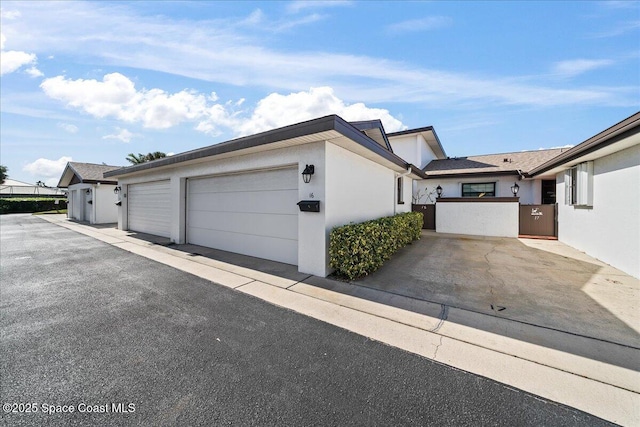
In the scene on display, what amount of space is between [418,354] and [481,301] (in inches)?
83.8

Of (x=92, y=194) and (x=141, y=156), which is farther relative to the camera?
(x=141, y=156)

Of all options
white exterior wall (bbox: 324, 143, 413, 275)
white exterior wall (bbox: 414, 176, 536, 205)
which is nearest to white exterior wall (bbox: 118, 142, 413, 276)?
white exterior wall (bbox: 324, 143, 413, 275)

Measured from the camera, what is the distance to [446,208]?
12.2 meters

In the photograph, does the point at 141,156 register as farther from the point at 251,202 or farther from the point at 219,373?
the point at 219,373

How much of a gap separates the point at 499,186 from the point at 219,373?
16972 millimetres

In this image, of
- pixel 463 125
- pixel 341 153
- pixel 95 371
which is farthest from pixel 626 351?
pixel 463 125

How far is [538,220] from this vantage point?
10.9 meters

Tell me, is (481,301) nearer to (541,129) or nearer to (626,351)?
(626,351)

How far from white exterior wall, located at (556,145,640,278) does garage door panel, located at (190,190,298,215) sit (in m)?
7.55

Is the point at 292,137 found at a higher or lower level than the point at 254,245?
higher

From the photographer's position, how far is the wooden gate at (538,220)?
10641 mm

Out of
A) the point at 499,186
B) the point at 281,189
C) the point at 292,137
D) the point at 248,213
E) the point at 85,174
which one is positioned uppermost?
the point at 85,174

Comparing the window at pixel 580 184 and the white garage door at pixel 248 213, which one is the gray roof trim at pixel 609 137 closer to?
the window at pixel 580 184

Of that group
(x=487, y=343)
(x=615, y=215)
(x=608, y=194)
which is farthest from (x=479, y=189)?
(x=487, y=343)
